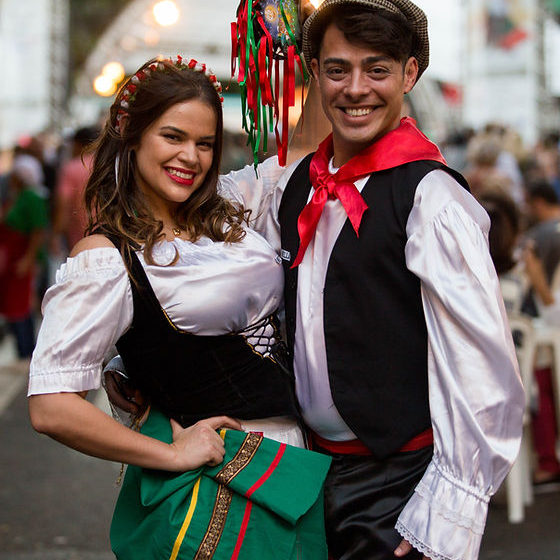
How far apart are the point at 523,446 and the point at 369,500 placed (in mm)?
2899

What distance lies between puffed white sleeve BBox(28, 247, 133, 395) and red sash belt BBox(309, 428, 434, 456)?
1.99ft

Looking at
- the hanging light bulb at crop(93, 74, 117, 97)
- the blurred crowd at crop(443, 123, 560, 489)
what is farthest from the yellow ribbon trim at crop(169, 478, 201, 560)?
the hanging light bulb at crop(93, 74, 117, 97)

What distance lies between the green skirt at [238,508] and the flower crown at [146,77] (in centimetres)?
85

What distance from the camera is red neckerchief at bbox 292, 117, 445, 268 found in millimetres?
2166

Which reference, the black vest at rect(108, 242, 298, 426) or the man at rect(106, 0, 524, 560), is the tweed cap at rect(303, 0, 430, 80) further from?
the black vest at rect(108, 242, 298, 426)

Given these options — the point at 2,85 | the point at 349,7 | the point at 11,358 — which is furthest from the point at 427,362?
the point at 2,85

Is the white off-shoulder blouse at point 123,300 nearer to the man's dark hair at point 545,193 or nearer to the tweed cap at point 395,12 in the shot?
the tweed cap at point 395,12

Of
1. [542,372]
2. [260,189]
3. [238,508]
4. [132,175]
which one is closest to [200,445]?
[238,508]

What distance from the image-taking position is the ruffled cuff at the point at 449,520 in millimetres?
1943

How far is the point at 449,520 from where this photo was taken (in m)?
1.95

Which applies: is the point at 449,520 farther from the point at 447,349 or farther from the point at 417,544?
the point at 447,349

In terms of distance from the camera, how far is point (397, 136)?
2219mm

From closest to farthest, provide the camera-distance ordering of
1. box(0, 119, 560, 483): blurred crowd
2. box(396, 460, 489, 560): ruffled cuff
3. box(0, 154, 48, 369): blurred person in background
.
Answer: box(396, 460, 489, 560): ruffled cuff → box(0, 119, 560, 483): blurred crowd → box(0, 154, 48, 369): blurred person in background

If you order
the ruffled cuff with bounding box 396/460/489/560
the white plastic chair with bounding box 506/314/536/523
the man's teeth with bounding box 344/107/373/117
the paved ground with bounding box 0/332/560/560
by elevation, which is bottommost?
the paved ground with bounding box 0/332/560/560
